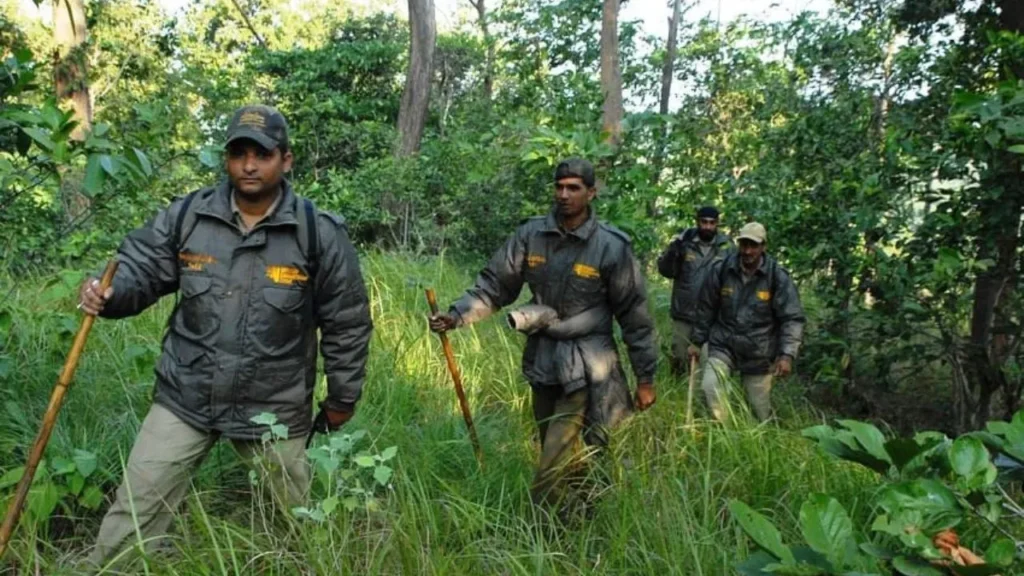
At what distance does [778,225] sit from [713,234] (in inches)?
24.0

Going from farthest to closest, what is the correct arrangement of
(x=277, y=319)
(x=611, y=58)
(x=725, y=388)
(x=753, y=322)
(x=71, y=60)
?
(x=611, y=58) → (x=71, y=60) → (x=753, y=322) → (x=725, y=388) → (x=277, y=319)

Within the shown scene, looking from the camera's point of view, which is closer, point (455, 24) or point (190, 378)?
point (190, 378)

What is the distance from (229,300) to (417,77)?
10.9 meters

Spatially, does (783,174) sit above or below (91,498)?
above

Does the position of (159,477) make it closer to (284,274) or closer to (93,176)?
(284,274)

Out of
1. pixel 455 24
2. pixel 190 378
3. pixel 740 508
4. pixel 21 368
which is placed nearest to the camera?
pixel 740 508

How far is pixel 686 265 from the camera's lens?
762 centimetres

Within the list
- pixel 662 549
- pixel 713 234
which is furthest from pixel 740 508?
pixel 713 234

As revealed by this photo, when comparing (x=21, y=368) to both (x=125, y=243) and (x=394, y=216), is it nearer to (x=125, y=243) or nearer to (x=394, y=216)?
(x=125, y=243)

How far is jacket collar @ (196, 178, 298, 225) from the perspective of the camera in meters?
2.91

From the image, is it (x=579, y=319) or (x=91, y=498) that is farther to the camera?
(x=579, y=319)

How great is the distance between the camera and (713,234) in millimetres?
7465

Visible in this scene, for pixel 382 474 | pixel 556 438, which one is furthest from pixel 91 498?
pixel 556 438

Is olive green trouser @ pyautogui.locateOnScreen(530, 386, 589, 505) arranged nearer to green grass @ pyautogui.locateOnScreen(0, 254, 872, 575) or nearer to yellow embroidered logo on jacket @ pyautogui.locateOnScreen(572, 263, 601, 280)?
green grass @ pyautogui.locateOnScreen(0, 254, 872, 575)
